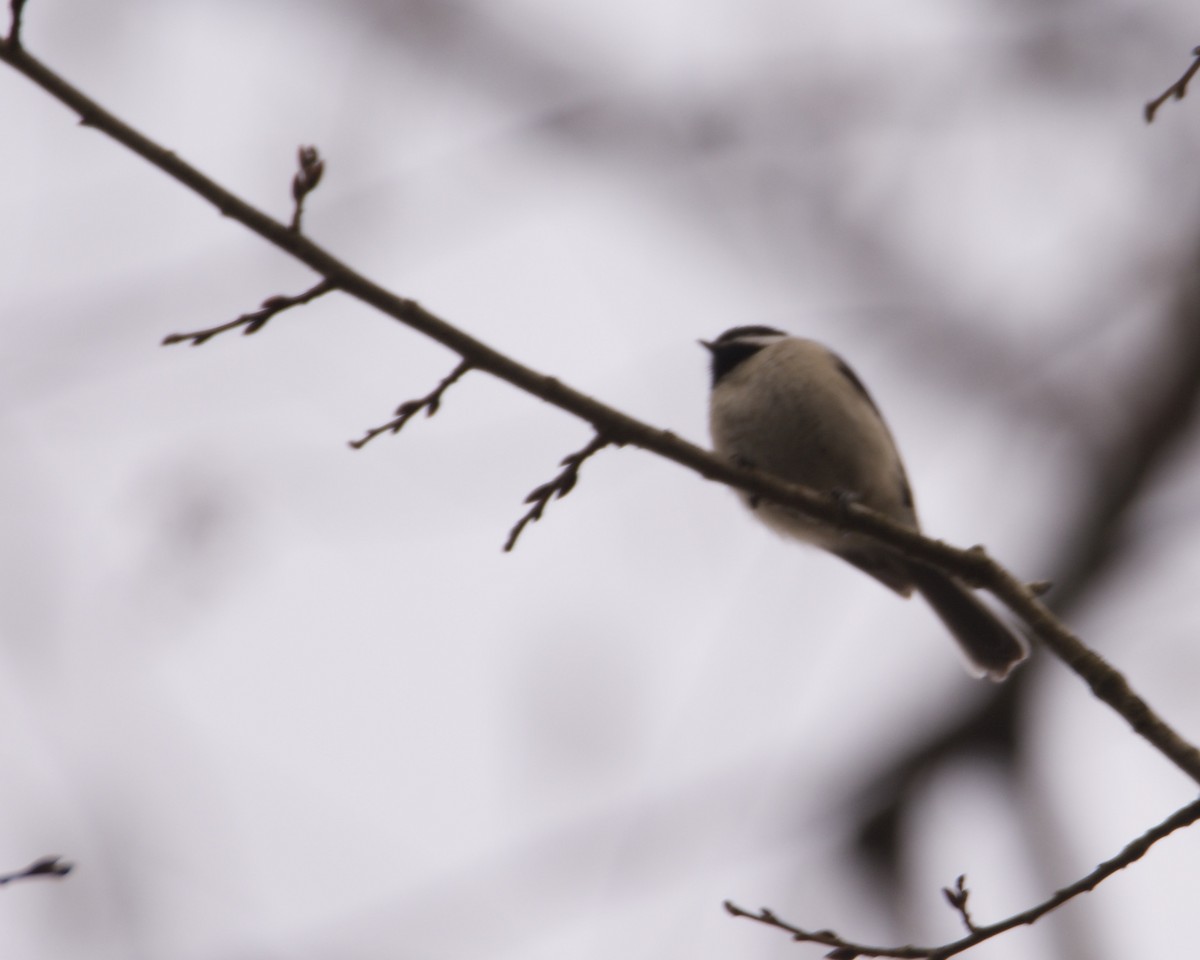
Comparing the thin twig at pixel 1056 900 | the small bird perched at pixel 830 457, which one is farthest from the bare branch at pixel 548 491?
the small bird perched at pixel 830 457

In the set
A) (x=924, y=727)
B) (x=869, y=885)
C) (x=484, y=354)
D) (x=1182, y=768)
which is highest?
(x=484, y=354)

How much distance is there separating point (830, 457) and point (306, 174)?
8.86 ft

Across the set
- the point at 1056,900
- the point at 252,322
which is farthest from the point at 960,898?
the point at 252,322

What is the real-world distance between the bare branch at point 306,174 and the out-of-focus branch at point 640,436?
219 millimetres

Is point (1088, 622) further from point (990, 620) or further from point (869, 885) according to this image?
point (869, 885)

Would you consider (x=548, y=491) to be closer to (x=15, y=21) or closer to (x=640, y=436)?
(x=640, y=436)

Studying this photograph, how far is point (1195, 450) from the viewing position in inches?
188

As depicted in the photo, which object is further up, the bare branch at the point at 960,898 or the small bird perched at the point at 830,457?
the small bird perched at the point at 830,457

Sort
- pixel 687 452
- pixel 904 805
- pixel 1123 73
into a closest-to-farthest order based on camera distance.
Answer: pixel 687 452 < pixel 904 805 < pixel 1123 73

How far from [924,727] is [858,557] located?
826 mm

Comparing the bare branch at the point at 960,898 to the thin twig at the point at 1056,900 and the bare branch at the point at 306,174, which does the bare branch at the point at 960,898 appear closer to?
the thin twig at the point at 1056,900

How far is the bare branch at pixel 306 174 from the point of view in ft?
8.88

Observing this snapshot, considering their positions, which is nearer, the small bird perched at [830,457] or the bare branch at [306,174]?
the bare branch at [306,174]

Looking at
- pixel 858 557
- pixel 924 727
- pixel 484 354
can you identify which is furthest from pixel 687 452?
pixel 858 557
